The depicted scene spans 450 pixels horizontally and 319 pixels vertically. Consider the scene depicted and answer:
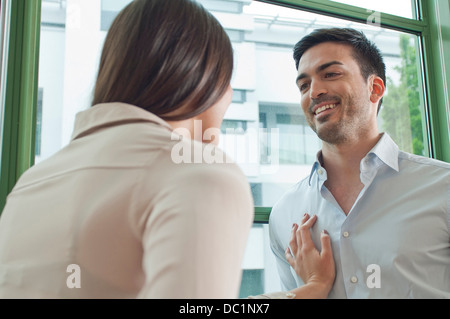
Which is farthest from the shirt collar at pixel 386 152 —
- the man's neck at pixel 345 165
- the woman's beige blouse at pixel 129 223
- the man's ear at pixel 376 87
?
the woman's beige blouse at pixel 129 223

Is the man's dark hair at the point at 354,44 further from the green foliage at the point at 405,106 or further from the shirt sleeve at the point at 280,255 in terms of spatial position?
the shirt sleeve at the point at 280,255

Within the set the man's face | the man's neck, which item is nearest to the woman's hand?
the man's neck

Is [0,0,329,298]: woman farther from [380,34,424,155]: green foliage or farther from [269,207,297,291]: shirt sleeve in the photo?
[380,34,424,155]: green foliage

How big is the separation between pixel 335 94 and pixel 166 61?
114 centimetres

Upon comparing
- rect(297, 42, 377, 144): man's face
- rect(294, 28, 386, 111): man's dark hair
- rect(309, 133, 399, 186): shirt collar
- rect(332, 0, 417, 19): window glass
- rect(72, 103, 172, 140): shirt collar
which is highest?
rect(332, 0, 417, 19): window glass

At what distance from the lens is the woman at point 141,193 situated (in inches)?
21.8

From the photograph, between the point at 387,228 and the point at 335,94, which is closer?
the point at 387,228

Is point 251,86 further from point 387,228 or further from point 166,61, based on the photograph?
point 166,61

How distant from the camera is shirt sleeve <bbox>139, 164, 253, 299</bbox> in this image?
53cm

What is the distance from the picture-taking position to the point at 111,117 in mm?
717

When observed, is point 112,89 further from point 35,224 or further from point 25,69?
point 25,69

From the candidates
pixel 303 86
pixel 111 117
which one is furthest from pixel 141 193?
pixel 303 86

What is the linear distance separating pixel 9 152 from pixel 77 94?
12.4 inches
